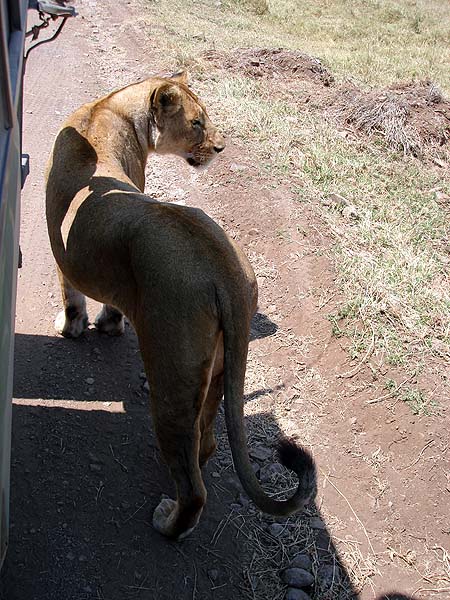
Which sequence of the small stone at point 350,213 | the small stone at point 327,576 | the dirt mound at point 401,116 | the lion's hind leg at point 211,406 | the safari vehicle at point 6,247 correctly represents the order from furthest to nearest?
the dirt mound at point 401,116 → the small stone at point 350,213 → the small stone at point 327,576 → the lion's hind leg at point 211,406 → the safari vehicle at point 6,247

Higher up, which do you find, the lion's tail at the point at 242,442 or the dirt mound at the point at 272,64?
the lion's tail at the point at 242,442

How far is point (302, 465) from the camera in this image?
280 cm

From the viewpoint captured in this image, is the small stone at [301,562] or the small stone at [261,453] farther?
the small stone at [261,453]

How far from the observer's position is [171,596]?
319cm

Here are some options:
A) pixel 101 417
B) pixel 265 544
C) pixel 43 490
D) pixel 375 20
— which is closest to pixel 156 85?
pixel 101 417

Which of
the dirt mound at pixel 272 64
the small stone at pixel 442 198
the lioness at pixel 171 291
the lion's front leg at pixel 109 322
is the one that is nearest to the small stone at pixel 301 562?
the lioness at pixel 171 291

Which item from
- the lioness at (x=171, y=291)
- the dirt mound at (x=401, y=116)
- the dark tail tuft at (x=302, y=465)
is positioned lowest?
the dirt mound at (x=401, y=116)

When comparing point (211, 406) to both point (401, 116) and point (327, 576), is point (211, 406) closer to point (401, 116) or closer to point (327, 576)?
point (327, 576)

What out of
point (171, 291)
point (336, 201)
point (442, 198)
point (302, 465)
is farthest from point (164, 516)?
point (442, 198)

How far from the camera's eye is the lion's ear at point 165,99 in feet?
14.7

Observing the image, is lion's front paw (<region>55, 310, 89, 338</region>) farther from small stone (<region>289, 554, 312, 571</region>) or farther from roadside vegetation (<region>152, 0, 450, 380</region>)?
Result: small stone (<region>289, 554, 312, 571</region>)

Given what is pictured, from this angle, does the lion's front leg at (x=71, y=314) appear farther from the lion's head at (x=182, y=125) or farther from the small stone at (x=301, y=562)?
the small stone at (x=301, y=562)

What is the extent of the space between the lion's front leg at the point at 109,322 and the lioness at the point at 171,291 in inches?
32.8

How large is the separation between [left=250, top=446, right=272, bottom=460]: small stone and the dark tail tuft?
126cm
